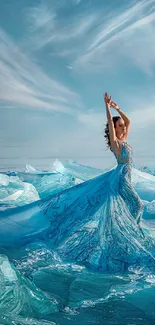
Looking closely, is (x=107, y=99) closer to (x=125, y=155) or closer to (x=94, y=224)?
(x=125, y=155)

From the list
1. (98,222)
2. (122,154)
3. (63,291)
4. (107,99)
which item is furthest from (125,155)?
(63,291)

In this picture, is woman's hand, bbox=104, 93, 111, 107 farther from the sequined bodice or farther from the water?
the water

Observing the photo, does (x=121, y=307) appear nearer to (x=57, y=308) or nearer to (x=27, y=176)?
(x=57, y=308)

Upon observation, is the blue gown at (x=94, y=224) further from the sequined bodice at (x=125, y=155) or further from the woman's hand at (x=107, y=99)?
the woman's hand at (x=107, y=99)

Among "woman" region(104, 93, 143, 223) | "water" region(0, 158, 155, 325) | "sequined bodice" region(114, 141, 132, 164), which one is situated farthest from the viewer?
"sequined bodice" region(114, 141, 132, 164)

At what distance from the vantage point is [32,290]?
12.7 feet

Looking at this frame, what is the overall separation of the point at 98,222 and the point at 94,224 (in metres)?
0.07

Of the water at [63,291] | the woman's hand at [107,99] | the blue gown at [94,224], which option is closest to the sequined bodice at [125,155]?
the blue gown at [94,224]

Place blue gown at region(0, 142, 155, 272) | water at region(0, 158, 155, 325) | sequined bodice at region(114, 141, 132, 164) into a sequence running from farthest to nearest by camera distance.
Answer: sequined bodice at region(114, 141, 132, 164) → blue gown at region(0, 142, 155, 272) → water at region(0, 158, 155, 325)

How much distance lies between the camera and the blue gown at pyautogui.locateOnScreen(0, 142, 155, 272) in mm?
5355

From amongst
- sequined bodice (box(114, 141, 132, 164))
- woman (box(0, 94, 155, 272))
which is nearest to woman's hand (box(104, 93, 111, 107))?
woman (box(0, 94, 155, 272))

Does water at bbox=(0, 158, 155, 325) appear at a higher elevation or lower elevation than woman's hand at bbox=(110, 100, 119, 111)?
lower

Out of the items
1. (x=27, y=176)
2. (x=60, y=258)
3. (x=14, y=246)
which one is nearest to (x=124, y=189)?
(x=60, y=258)

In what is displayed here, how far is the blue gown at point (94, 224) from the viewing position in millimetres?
5355
